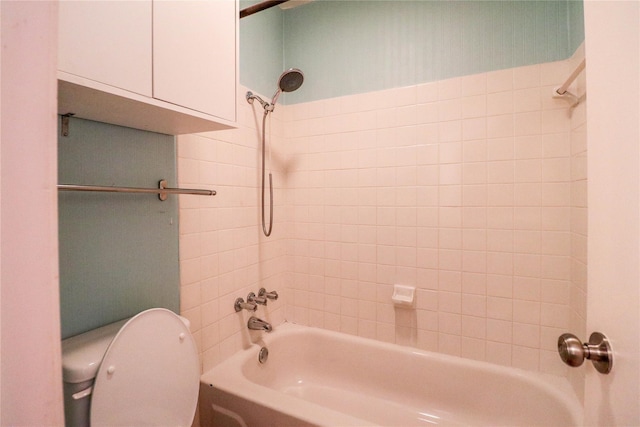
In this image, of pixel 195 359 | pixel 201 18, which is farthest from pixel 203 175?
pixel 195 359

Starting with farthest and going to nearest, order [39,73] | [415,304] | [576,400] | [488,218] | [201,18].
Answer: [415,304] < [488,218] < [576,400] < [201,18] < [39,73]

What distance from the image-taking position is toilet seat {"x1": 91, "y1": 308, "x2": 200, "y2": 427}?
2.59 feet

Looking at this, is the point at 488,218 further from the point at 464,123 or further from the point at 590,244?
the point at 590,244

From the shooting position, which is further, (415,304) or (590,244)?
(415,304)

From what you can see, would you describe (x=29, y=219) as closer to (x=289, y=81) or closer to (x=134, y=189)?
(x=134, y=189)

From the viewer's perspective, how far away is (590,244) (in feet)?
1.90

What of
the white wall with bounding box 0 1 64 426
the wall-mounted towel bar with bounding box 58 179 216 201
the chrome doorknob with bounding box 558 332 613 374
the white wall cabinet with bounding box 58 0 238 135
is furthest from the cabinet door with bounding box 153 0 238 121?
the chrome doorknob with bounding box 558 332 613 374

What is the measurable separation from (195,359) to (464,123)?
163cm

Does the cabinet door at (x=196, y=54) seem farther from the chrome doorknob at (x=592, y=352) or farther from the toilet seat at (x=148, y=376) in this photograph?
the chrome doorknob at (x=592, y=352)

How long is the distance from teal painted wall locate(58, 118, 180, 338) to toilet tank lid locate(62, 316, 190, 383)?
0.17ft

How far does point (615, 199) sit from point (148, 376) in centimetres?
123

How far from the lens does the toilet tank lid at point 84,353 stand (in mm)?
741

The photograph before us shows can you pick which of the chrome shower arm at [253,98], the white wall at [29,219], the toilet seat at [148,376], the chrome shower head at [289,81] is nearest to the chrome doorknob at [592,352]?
the white wall at [29,219]

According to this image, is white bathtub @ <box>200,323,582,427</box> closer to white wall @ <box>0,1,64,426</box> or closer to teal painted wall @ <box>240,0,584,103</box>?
white wall @ <box>0,1,64,426</box>
